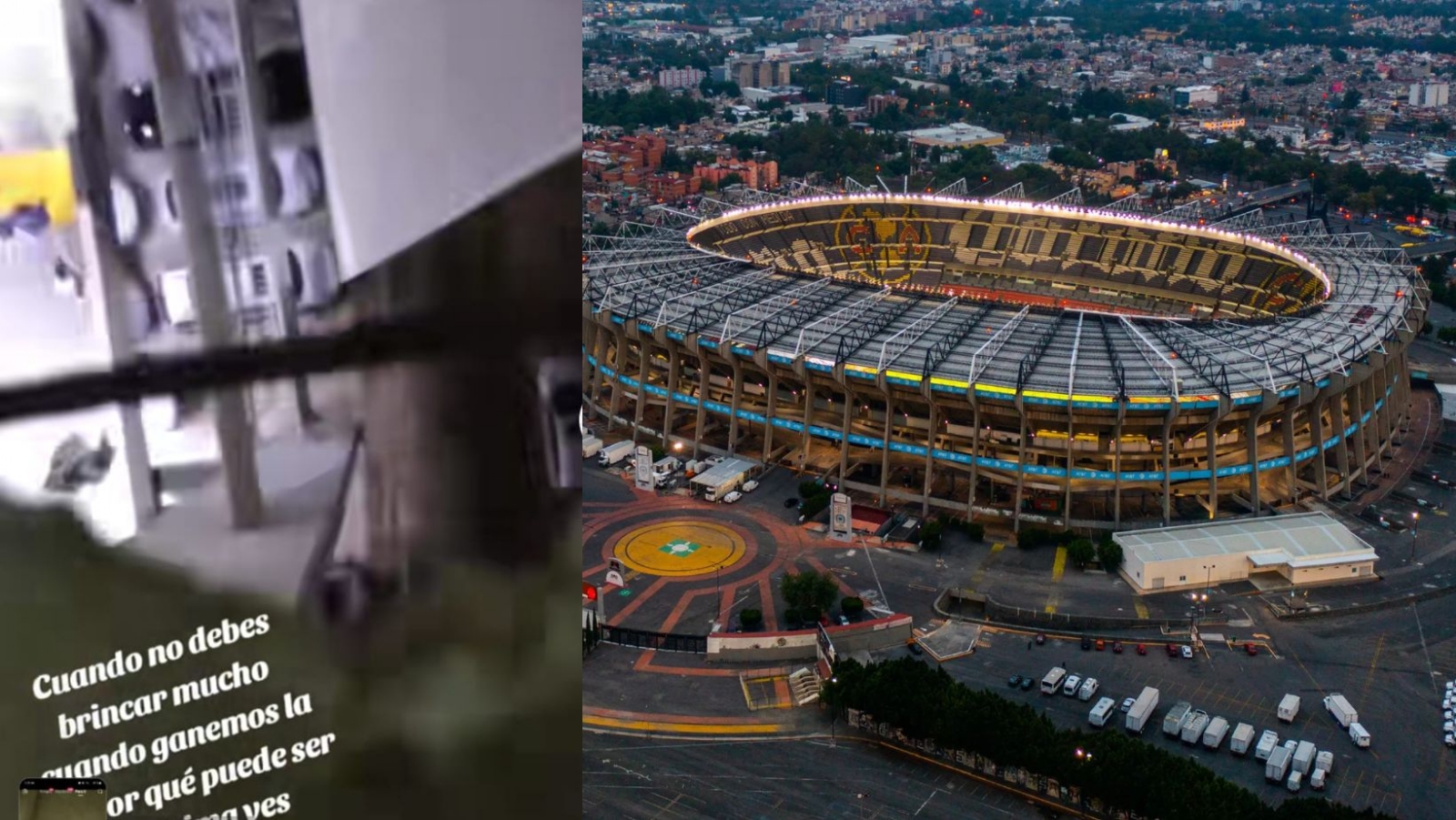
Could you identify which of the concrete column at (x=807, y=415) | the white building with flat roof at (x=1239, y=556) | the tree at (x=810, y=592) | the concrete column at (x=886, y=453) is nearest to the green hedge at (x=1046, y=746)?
the tree at (x=810, y=592)

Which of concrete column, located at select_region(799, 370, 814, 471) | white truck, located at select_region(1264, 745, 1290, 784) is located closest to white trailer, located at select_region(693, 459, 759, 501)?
concrete column, located at select_region(799, 370, 814, 471)

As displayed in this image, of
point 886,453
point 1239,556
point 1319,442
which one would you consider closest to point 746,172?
point 886,453

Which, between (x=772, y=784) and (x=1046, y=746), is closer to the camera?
(x=1046, y=746)

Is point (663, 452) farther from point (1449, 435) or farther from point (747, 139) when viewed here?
point (747, 139)

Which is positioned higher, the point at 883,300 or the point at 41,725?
the point at 41,725

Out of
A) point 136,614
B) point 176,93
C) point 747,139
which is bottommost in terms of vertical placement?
point 747,139

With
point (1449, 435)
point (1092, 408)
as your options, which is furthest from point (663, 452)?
point (1449, 435)

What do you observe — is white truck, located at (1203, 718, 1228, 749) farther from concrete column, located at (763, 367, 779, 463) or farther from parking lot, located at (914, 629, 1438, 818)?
concrete column, located at (763, 367, 779, 463)

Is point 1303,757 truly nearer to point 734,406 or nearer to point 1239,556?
point 1239,556
